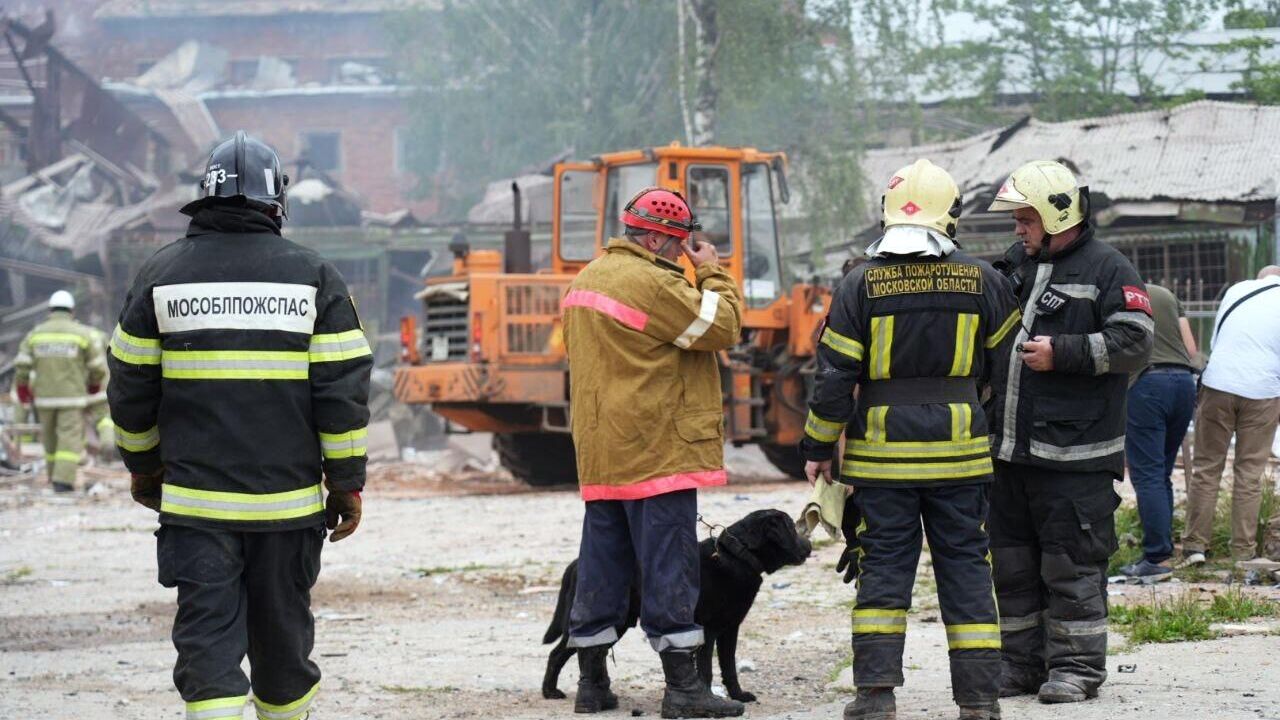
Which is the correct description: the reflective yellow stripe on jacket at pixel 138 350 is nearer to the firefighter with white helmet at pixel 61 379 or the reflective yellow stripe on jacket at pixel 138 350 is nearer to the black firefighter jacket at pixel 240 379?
the black firefighter jacket at pixel 240 379

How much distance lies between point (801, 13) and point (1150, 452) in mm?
20138

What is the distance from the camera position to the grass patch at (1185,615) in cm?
643

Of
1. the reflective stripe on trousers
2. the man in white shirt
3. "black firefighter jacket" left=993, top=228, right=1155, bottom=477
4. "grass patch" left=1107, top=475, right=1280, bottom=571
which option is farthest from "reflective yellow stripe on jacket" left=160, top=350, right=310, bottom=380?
the man in white shirt

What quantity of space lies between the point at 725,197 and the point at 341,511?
10.5 metres

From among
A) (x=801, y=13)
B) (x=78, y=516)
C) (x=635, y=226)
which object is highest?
(x=801, y=13)

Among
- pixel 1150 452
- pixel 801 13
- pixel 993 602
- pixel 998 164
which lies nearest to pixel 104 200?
pixel 801 13

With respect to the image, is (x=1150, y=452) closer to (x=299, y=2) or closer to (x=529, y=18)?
(x=529, y=18)

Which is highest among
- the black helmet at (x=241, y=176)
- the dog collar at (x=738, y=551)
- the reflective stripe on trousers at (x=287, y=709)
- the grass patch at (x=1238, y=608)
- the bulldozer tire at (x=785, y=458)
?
the black helmet at (x=241, y=176)

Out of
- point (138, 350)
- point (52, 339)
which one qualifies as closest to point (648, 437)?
point (138, 350)

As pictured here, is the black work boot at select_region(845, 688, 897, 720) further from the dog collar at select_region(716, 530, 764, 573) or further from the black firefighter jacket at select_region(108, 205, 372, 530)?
the black firefighter jacket at select_region(108, 205, 372, 530)

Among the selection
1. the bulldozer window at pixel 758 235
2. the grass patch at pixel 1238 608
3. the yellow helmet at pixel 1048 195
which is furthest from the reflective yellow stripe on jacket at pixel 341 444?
the bulldozer window at pixel 758 235

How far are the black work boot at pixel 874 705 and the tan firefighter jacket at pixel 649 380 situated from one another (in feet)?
3.18

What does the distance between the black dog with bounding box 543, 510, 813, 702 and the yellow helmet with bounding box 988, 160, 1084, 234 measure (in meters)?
1.37

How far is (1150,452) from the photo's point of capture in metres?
8.10
